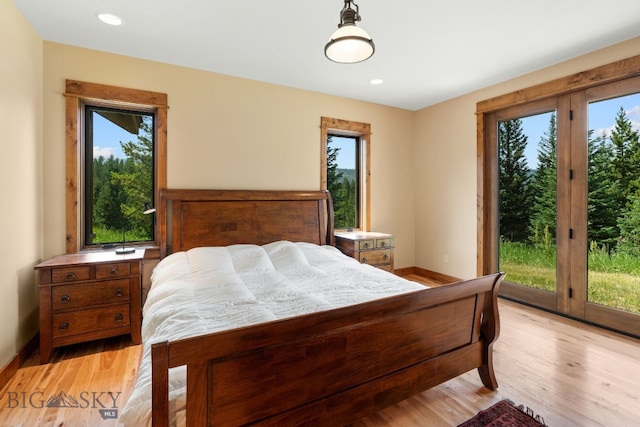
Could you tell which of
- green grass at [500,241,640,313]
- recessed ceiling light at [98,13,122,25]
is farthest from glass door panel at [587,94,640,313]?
recessed ceiling light at [98,13,122,25]

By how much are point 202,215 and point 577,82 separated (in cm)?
403

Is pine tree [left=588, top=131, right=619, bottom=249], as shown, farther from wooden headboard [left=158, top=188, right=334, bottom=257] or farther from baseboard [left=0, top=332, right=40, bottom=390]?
baseboard [left=0, top=332, right=40, bottom=390]

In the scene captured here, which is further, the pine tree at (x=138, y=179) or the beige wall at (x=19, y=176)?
the pine tree at (x=138, y=179)

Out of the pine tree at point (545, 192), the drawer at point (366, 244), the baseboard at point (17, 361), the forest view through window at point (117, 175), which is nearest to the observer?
the baseboard at point (17, 361)

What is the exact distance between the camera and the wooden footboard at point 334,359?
42.8 inches

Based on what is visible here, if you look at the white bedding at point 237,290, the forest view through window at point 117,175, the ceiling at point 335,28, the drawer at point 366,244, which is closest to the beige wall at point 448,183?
the ceiling at point 335,28

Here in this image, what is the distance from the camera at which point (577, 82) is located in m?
3.00

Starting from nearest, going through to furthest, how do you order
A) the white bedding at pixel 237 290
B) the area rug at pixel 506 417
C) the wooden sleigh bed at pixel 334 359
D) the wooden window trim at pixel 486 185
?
the wooden sleigh bed at pixel 334 359 → the white bedding at pixel 237 290 → the area rug at pixel 506 417 → the wooden window trim at pixel 486 185

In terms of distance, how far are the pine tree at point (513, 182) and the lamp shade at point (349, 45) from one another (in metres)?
2.77

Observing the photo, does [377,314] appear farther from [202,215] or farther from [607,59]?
[607,59]

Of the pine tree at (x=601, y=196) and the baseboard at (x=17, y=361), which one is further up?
the pine tree at (x=601, y=196)

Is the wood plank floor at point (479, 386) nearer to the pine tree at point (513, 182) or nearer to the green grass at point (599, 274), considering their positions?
the green grass at point (599, 274)

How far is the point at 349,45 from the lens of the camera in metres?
1.77

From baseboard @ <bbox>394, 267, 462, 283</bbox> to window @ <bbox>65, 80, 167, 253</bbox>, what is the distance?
11.6 feet
